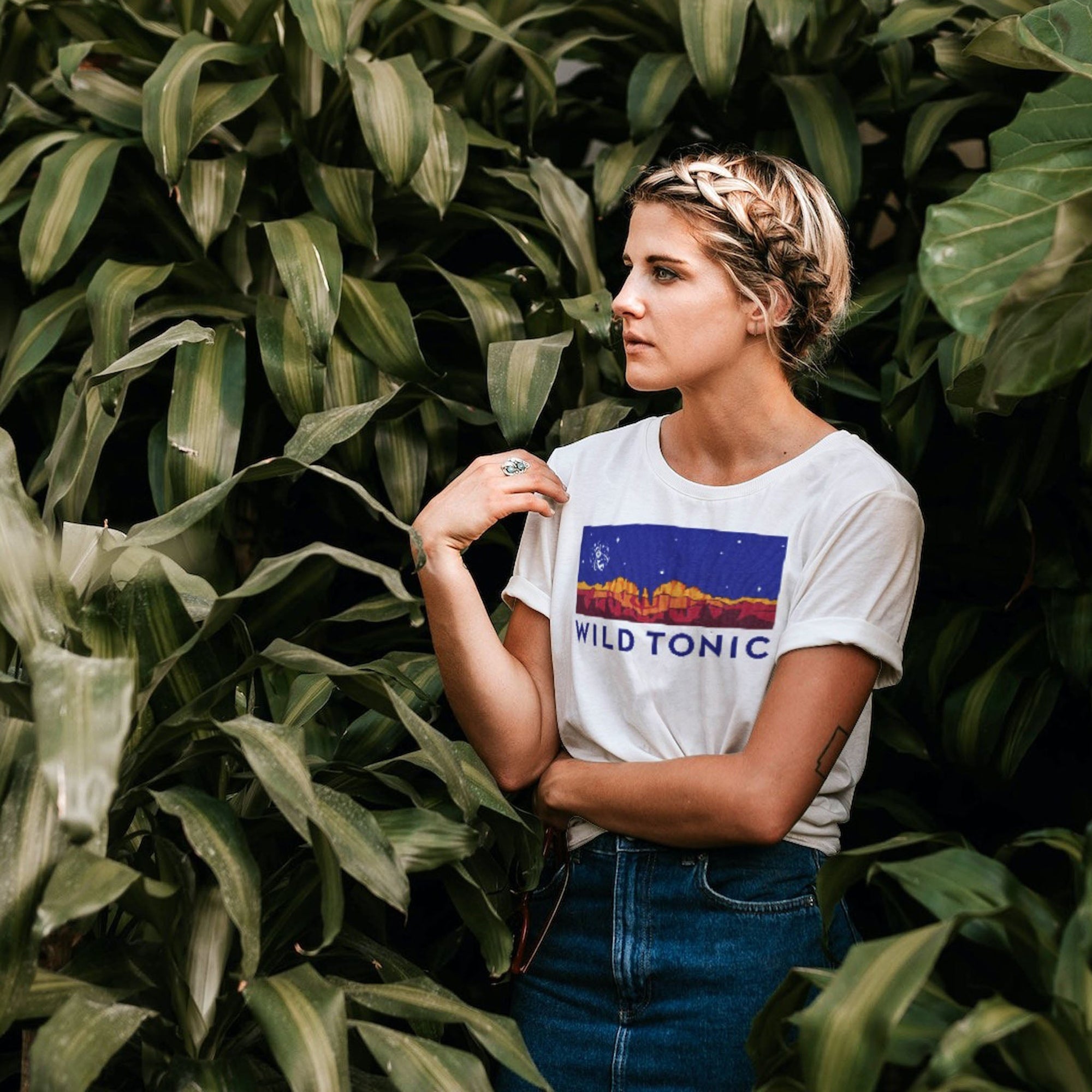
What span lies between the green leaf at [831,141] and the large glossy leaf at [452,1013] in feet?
4.28

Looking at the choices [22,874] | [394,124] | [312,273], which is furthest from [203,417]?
[22,874]

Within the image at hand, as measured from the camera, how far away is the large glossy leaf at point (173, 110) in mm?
1808

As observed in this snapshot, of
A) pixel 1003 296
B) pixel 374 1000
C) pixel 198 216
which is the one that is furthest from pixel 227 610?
pixel 198 216

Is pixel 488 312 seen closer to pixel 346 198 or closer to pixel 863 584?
pixel 346 198

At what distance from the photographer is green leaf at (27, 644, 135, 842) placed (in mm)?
949

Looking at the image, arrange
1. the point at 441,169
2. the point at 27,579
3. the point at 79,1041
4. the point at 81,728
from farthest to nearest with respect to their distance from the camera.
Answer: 1. the point at 441,169
2. the point at 27,579
3. the point at 79,1041
4. the point at 81,728

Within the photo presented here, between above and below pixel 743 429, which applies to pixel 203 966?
below

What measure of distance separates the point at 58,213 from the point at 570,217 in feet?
2.36

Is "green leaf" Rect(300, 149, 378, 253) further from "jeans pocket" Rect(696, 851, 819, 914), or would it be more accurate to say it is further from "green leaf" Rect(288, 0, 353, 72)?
"jeans pocket" Rect(696, 851, 819, 914)

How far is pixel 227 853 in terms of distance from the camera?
1.16m

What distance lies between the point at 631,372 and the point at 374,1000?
672mm

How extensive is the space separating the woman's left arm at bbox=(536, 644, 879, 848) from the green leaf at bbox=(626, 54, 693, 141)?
3.51 ft

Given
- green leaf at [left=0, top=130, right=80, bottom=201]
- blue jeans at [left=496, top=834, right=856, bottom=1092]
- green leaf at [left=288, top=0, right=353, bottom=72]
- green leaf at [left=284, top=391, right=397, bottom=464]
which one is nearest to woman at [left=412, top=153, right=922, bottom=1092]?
blue jeans at [left=496, top=834, right=856, bottom=1092]

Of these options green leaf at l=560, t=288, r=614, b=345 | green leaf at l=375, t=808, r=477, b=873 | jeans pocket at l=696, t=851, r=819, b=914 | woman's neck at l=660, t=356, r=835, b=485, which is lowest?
jeans pocket at l=696, t=851, r=819, b=914
